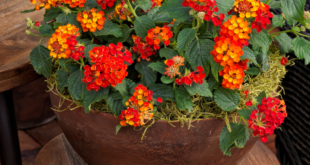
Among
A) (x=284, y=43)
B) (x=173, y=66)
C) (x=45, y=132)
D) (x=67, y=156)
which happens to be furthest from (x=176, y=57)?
(x=45, y=132)

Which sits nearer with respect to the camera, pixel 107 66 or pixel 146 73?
pixel 107 66

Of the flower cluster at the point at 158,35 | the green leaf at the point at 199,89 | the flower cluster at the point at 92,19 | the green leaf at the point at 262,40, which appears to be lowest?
the green leaf at the point at 199,89

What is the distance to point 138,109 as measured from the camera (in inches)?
21.1

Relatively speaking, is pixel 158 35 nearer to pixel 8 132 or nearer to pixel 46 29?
pixel 46 29

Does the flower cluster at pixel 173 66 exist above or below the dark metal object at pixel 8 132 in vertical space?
above

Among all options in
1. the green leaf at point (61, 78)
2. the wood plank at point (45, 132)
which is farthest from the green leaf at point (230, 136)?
the wood plank at point (45, 132)

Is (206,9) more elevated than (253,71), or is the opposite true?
(206,9)

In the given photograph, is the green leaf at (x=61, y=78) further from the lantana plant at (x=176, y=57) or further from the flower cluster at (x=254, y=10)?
the flower cluster at (x=254, y=10)

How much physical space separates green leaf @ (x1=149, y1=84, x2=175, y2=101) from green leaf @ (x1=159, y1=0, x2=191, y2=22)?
137 mm

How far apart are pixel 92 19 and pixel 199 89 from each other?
0.24 m

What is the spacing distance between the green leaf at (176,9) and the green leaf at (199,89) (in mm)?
122

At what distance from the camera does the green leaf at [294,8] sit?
0.55 metres

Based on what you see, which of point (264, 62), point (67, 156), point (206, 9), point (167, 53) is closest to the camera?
point (206, 9)

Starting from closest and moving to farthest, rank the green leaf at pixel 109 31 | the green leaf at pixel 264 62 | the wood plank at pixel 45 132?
the green leaf at pixel 109 31 < the green leaf at pixel 264 62 < the wood plank at pixel 45 132
